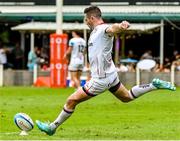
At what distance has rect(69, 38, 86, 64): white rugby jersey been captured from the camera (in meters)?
29.0

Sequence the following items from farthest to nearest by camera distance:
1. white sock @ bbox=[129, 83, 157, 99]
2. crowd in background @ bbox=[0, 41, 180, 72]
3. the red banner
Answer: crowd in background @ bbox=[0, 41, 180, 72], the red banner, white sock @ bbox=[129, 83, 157, 99]

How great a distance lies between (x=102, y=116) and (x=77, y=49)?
1088cm

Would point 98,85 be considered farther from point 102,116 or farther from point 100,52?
point 102,116

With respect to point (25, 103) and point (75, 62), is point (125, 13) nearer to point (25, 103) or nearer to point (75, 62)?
point (75, 62)

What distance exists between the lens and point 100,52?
1409cm

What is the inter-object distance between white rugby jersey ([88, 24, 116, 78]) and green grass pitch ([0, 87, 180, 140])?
3.48 feet

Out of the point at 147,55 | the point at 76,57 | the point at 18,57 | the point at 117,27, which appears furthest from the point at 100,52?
the point at 18,57

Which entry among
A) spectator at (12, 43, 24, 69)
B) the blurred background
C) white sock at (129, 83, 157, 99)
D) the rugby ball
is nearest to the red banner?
the blurred background

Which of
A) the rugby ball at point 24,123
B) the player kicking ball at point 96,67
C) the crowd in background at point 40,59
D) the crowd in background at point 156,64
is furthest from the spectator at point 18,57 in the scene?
the player kicking ball at point 96,67

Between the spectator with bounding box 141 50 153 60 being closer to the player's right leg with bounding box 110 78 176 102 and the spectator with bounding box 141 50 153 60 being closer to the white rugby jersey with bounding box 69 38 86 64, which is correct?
the white rugby jersey with bounding box 69 38 86 64

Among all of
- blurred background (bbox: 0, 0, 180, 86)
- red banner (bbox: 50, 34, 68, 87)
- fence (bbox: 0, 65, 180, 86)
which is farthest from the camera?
blurred background (bbox: 0, 0, 180, 86)

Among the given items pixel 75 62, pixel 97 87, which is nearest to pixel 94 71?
pixel 97 87

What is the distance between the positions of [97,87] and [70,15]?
29.1m

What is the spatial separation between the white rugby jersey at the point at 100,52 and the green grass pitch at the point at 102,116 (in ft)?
3.48
